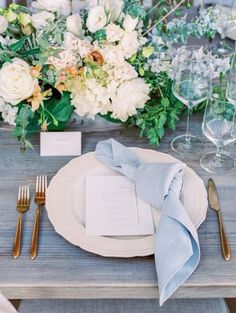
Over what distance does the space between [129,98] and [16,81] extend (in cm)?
24

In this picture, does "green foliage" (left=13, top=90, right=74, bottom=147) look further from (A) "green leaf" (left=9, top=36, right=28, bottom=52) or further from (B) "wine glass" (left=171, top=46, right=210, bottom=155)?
(B) "wine glass" (left=171, top=46, right=210, bottom=155)

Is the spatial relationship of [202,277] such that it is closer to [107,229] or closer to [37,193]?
[107,229]

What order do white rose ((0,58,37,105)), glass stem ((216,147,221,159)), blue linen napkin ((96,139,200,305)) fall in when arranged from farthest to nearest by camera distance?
glass stem ((216,147,221,159)), white rose ((0,58,37,105)), blue linen napkin ((96,139,200,305))

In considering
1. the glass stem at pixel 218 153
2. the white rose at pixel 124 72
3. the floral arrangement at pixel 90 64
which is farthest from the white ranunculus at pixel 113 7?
the glass stem at pixel 218 153

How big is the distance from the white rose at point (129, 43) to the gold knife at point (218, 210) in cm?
32

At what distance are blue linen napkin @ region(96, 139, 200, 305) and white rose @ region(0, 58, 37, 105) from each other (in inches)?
7.7

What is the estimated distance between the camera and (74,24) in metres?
0.98

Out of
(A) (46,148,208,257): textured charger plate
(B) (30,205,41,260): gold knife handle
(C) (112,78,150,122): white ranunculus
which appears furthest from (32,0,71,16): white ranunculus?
(B) (30,205,41,260): gold knife handle

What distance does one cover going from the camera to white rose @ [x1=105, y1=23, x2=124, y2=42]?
96 cm

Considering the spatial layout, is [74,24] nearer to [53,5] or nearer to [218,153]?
[53,5]

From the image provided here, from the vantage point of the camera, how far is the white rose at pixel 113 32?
3.14ft

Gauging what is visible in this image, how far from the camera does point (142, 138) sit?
110cm

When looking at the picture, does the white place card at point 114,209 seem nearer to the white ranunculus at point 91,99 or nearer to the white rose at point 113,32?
the white ranunculus at point 91,99

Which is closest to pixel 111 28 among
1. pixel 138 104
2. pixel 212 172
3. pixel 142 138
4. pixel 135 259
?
pixel 138 104
